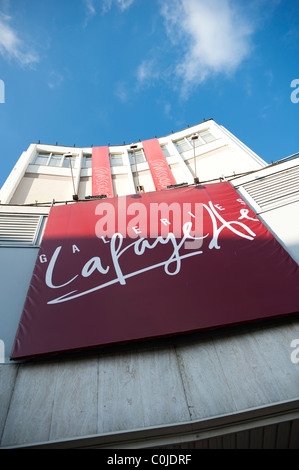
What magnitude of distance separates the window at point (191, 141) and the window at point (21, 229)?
10844mm

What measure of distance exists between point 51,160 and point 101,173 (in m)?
3.74

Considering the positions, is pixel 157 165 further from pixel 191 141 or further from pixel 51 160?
pixel 51 160

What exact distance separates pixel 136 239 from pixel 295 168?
574 cm

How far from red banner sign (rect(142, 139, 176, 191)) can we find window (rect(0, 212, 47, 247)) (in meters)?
6.23

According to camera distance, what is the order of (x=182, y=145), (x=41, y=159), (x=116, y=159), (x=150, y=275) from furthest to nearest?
(x=182, y=145)
(x=116, y=159)
(x=41, y=159)
(x=150, y=275)

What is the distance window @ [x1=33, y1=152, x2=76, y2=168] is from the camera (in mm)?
14648

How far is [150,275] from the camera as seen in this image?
5.36 metres

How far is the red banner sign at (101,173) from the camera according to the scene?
12.2m

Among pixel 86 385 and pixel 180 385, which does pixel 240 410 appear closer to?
pixel 180 385

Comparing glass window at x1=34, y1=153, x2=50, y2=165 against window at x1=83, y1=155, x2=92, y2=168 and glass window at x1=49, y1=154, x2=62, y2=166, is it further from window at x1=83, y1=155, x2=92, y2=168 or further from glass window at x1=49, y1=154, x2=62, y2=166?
window at x1=83, y1=155, x2=92, y2=168

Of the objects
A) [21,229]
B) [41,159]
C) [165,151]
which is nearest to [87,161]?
[41,159]

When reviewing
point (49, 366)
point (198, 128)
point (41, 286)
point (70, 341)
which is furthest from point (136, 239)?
point (198, 128)
